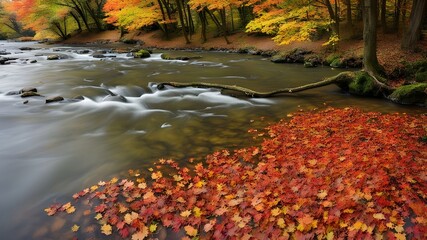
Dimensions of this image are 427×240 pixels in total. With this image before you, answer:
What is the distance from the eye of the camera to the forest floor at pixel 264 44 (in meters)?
13.1

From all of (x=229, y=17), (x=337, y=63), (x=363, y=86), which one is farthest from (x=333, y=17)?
(x=229, y=17)

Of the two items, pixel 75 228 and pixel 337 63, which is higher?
pixel 337 63

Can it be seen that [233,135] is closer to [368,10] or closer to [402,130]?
[402,130]

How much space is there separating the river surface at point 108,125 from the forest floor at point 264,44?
A: 2856mm

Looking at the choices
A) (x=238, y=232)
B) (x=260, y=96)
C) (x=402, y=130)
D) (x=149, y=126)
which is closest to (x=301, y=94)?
(x=260, y=96)

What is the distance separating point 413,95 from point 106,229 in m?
9.25

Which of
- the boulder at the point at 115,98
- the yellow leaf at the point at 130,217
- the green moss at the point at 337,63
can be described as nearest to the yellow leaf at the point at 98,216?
the yellow leaf at the point at 130,217

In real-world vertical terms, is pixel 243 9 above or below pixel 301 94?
above

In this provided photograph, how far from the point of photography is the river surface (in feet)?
17.4

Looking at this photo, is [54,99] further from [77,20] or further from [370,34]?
[77,20]

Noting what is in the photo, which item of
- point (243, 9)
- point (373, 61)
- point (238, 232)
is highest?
point (243, 9)

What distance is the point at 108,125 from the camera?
8.46m

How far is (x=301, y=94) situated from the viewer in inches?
422

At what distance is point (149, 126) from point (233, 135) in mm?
2479
